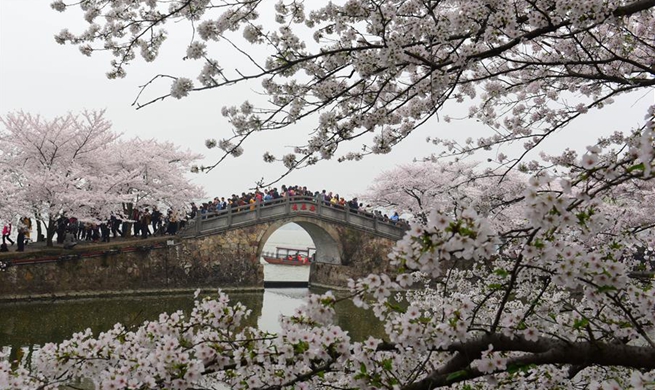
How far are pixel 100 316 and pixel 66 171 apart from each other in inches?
244

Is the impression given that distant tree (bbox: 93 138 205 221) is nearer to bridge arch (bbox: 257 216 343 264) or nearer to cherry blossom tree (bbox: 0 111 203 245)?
cherry blossom tree (bbox: 0 111 203 245)

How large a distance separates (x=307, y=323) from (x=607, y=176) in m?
1.62

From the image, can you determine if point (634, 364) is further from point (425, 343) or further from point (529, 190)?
point (529, 190)

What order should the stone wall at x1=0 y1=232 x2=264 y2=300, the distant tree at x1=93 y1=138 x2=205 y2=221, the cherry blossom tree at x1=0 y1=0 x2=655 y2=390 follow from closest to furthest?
the cherry blossom tree at x1=0 y1=0 x2=655 y2=390, the stone wall at x1=0 y1=232 x2=264 y2=300, the distant tree at x1=93 y1=138 x2=205 y2=221

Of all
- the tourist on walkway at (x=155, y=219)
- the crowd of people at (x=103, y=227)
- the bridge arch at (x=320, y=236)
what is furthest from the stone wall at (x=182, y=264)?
the tourist on walkway at (x=155, y=219)

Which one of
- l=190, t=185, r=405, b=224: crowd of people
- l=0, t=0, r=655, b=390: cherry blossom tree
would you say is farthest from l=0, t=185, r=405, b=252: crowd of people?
l=0, t=0, r=655, b=390: cherry blossom tree

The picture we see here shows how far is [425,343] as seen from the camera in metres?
2.59

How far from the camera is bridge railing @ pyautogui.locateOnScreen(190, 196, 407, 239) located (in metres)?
23.0

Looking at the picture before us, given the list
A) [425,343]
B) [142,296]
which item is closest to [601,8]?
[425,343]

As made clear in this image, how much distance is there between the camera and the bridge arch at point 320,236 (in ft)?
79.4

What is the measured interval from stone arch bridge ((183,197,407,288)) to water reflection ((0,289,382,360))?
2.26 meters

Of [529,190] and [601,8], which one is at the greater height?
[601,8]

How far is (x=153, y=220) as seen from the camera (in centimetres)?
2325

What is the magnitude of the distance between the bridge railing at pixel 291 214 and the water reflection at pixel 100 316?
3330 mm
